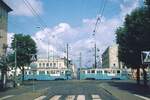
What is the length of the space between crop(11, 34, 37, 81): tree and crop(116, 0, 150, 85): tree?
72.6 feet

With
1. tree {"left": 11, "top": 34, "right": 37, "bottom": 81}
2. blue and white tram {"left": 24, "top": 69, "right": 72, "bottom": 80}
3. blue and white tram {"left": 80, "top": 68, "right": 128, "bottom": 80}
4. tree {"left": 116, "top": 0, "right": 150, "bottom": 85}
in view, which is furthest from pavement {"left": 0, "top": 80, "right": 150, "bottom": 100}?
blue and white tram {"left": 24, "top": 69, "right": 72, "bottom": 80}

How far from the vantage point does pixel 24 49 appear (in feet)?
247

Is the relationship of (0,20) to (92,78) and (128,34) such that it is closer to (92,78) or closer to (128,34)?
(128,34)

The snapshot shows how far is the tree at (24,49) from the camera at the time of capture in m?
73.9

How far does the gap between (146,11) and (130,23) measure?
12.0 m

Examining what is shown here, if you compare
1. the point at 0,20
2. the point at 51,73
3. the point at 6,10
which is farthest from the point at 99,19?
the point at 51,73

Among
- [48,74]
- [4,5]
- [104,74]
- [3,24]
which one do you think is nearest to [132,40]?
[3,24]

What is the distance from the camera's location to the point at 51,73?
305 feet

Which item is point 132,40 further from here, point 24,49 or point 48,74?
point 48,74

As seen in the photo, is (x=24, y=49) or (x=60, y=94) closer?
(x=60, y=94)

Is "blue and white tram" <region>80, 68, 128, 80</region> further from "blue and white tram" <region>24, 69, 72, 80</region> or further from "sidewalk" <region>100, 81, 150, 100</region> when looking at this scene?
"sidewalk" <region>100, 81, 150, 100</region>

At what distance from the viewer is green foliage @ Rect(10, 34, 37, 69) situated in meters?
73.9

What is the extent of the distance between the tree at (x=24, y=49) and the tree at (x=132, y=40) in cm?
2213

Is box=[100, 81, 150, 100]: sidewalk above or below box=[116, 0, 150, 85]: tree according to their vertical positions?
below
